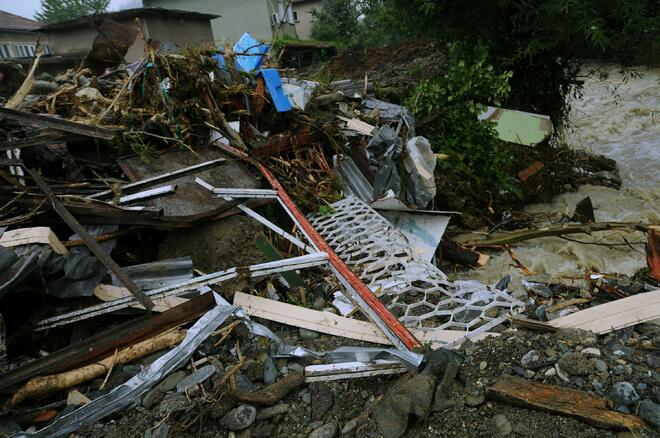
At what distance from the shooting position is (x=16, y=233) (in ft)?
8.64

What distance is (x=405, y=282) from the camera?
134 inches

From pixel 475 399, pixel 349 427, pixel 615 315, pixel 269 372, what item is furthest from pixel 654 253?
pixel 269 372

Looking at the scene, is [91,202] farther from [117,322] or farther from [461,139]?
[461,139]

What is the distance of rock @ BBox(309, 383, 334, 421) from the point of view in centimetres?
215

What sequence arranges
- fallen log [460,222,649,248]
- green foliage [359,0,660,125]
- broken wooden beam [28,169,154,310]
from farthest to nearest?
green foliage [359,0,660,125]
fallen log [460,222,649,248]
broken wooden beam [28,169,154,310]

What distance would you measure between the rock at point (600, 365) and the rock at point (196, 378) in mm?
2157

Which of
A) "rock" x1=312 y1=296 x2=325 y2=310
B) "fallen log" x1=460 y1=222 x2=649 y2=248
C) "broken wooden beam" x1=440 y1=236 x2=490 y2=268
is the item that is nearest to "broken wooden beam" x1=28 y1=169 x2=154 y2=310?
"rock" x1=312 y1=296 x2=325 y2=310

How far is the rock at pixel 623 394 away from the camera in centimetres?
188

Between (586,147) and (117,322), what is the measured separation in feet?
35.0

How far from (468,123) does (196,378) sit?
5.85 meters

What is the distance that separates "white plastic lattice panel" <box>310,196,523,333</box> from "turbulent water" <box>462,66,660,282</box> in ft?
4.96

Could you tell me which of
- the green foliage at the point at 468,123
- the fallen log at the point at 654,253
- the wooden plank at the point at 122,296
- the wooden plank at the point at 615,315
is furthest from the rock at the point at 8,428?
the green foliage at the point at 468,123

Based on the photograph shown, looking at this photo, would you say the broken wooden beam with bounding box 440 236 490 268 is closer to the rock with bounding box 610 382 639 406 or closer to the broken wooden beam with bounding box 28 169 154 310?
the rock with bounding box 610 382 639 406

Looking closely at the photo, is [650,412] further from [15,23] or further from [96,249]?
[15,23]
